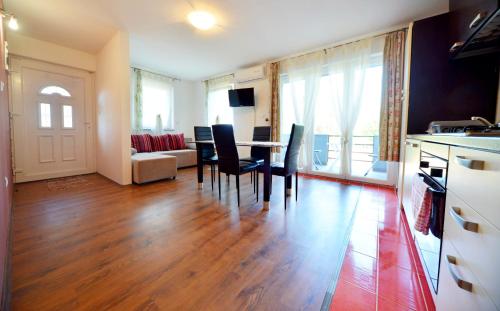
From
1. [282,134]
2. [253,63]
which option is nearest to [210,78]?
[253,63]

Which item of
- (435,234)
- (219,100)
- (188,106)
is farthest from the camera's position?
(188,106)

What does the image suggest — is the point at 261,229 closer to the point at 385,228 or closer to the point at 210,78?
the point at 385,228

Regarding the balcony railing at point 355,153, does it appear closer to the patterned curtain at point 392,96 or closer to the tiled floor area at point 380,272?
the patterned curtain at point 392,96

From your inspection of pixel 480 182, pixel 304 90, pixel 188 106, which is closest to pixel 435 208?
pixel 480 182

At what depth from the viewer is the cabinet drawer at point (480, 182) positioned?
52 cm

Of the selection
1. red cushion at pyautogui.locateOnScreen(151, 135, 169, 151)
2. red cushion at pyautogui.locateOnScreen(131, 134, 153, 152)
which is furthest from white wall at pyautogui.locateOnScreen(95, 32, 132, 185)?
red cushion at pyautogui.locateOnScreen(151, 135, 169, 151)

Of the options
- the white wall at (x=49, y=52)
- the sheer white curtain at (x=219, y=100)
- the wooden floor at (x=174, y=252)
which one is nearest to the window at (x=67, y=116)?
the white wall at (x=49, y=52)

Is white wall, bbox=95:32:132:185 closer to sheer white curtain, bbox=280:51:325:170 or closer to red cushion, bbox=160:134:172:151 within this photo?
red cushion, bbox=160:134:172:151

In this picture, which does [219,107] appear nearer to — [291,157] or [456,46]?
[291,157]

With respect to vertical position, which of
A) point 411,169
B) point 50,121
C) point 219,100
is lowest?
point 411,169

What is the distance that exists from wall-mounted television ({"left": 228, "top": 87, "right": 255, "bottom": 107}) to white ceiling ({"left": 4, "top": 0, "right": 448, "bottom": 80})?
84cm

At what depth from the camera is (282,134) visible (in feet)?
14.4

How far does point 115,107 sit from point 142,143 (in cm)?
145

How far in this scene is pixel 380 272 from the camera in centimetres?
131
